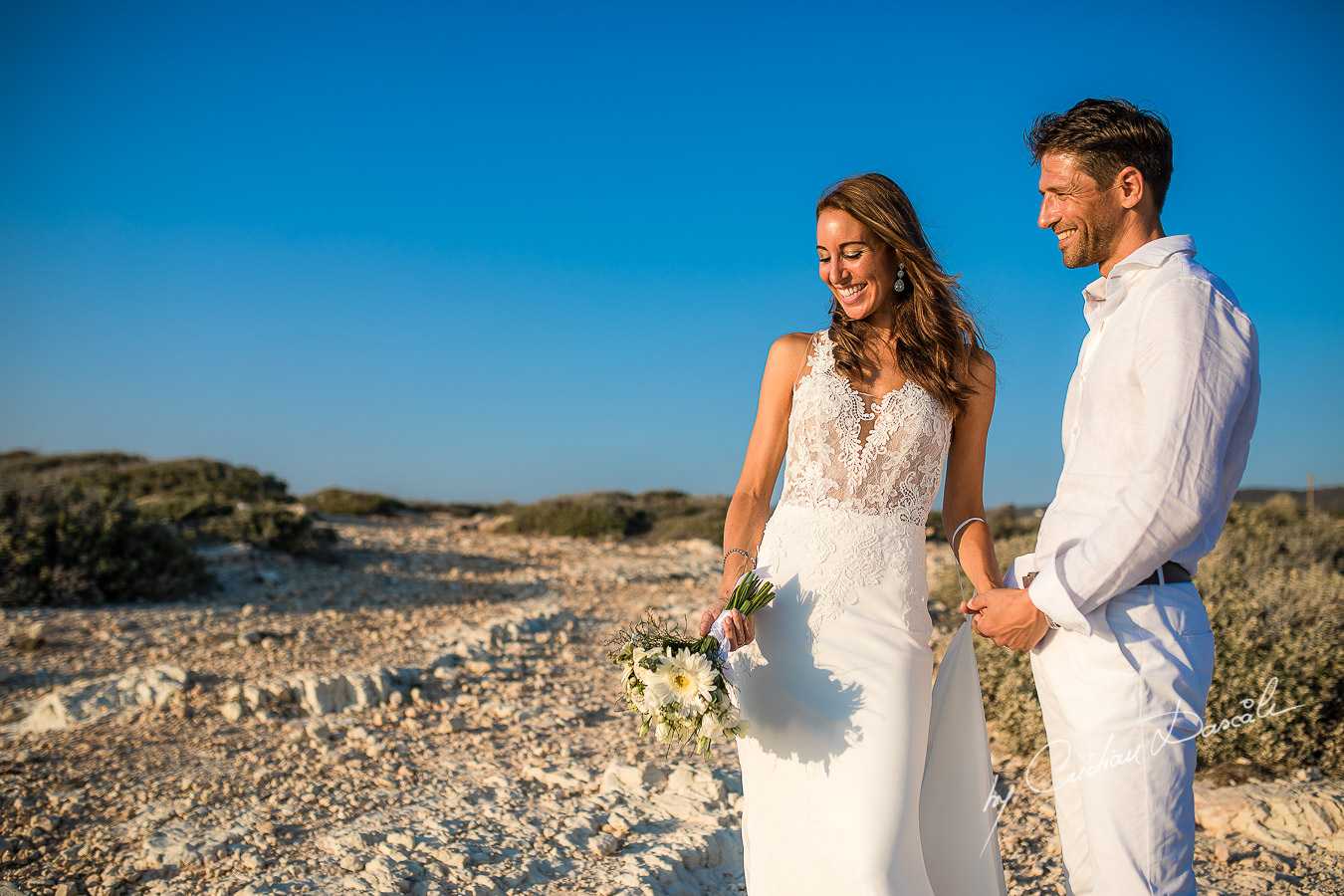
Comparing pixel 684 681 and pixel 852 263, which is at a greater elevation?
pixel 852 263

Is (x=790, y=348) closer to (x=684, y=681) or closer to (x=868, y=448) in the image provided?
(x=868, y=448)

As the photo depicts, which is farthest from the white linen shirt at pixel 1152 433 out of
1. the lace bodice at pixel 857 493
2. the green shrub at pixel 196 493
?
the green shrub at pixel 196 493

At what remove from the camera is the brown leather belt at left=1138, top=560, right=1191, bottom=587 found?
6.38ft

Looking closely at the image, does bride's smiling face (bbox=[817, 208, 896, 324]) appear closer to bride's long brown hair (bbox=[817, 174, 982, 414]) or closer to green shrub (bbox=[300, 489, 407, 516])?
bride's long brown hair (bbox=[817, 174, 982, 414])

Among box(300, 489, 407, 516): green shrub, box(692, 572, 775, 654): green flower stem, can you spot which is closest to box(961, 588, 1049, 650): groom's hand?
box(692, 572, 775, 654): green flower stem

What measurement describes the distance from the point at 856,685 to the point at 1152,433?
40.6 inches

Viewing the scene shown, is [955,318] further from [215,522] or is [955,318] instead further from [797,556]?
[215,522]

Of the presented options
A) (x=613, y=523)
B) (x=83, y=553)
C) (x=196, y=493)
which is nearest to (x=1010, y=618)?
(x=83, y=553)

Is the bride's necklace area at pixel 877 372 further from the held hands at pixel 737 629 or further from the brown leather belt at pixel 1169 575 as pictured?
the brown leather belt at pixel 1169 575

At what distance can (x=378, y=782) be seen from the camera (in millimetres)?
4301

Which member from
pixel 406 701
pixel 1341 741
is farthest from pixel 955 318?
pixel 406 701

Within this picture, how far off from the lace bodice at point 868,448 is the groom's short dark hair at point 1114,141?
0.80 metres

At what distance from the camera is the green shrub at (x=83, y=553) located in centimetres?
832

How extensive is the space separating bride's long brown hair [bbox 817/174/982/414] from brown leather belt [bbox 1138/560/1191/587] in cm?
86
